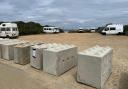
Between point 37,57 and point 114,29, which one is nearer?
point 37,57

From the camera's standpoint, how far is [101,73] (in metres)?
7.28

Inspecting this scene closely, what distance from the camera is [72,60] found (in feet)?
34.0

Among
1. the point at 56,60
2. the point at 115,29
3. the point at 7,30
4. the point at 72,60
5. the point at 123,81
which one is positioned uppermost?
the point at 115,29

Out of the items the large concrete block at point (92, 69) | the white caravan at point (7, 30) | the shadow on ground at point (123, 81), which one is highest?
the white caravan at point (7, 30)

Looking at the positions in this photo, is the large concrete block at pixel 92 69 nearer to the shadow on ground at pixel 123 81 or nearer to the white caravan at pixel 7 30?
the shadow on ground at pixel 123 81

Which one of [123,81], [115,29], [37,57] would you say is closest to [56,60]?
[37,57]

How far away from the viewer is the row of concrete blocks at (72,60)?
7375mm

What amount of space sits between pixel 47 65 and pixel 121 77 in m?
3.25

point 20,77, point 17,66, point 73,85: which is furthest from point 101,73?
point 17,66

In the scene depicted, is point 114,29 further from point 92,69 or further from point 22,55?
point 92,69

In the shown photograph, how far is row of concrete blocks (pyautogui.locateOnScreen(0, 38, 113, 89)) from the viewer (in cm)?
738

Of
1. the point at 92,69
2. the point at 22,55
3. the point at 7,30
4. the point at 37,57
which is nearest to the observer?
the point at 92,69

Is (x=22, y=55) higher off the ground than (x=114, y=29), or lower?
lower

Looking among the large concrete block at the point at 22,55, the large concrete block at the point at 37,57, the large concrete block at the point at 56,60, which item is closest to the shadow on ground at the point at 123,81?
the large concrete block at the point at 56,60
